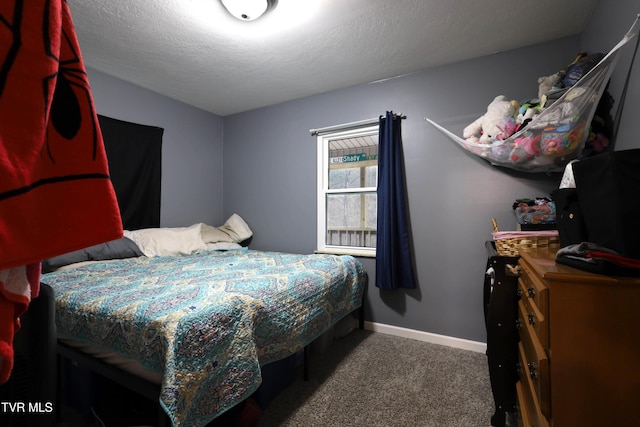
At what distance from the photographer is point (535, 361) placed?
893 millimetres

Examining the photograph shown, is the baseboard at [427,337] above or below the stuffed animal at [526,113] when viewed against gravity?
below

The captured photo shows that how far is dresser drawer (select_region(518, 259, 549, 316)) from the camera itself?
0.79 metres

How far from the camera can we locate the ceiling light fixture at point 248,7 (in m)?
1.58

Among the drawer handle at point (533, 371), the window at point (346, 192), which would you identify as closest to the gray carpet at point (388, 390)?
the drawer handle at point (533, 371)

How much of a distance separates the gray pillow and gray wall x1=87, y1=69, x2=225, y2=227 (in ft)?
2.31

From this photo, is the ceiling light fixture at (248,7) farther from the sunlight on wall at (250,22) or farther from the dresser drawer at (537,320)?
the dresser drawer at (537,320)

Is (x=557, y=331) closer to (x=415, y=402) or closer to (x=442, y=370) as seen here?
(x=415, y=402)

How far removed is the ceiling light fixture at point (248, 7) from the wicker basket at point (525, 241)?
194 cm

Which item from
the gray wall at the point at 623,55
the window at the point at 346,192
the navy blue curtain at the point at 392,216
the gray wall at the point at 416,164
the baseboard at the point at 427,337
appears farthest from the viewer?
the window at the point at 346,192

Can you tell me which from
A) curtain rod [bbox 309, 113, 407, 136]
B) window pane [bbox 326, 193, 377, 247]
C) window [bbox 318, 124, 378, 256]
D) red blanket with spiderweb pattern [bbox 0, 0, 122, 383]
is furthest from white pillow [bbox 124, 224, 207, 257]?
red blanket with spiderweb pattern [bbox 0, 0, 122, 383]

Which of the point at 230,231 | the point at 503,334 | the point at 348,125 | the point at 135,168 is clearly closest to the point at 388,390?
the point at 503,334

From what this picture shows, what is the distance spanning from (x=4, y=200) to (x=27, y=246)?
72 mm

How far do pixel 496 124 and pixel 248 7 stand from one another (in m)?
1.82

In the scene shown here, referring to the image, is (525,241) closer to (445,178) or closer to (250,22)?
(445,178)
